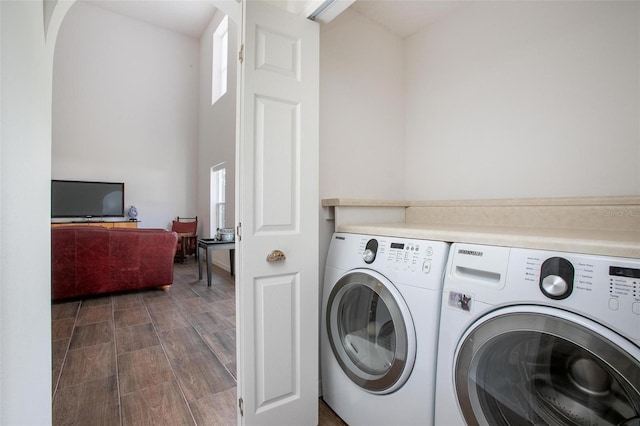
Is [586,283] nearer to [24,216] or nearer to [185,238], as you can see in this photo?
[24,216]

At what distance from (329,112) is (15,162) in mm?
1361

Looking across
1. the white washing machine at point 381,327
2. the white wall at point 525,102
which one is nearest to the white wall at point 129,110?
the white wall at point 525,102

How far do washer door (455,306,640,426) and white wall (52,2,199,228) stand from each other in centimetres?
670

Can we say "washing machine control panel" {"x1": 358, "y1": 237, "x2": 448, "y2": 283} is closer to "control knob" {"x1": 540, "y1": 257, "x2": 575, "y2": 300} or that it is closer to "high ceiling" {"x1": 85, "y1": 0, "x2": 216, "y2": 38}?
"control knob" {"x1": 540, "y1": 257, "x2": 575, "y2": 300}

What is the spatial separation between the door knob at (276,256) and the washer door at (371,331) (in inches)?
13.0

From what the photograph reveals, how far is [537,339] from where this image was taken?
0.80 metres

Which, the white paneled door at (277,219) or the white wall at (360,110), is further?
the white wall at (360,110)

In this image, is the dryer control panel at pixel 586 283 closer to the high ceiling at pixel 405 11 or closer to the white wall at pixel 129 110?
the high ceiling at pixel 405 11

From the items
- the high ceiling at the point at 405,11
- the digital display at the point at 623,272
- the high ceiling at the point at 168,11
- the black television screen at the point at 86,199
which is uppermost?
the high ceiling at the point at 168,11

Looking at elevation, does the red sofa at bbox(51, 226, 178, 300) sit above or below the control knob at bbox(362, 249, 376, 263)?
below

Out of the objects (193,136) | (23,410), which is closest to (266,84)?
(23,410)

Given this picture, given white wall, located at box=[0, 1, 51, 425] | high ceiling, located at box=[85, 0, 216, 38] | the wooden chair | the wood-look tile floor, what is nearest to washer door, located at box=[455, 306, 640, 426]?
the wood-look tile floor

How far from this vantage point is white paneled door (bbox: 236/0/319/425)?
48.6 inches

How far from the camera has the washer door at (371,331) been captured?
113cm
